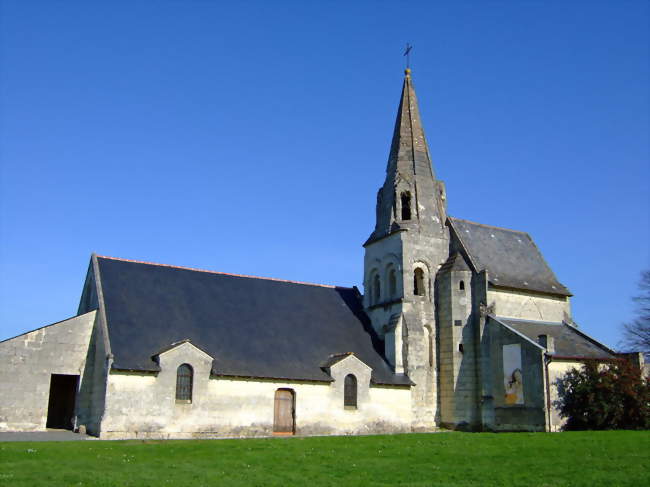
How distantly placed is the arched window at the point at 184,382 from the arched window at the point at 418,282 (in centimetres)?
1373

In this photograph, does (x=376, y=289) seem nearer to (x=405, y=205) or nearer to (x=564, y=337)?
(x=405, y=205)

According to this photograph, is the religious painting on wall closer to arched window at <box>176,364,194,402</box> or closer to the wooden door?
the wooden door

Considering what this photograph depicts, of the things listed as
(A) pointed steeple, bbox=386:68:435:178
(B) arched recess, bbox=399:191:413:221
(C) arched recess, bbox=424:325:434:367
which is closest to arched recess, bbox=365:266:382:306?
(B) arched recess, bbox=399:191:413:221

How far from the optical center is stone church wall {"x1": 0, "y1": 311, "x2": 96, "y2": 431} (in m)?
27.7

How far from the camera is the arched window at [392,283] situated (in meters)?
36.3

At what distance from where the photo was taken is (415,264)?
3594 cm

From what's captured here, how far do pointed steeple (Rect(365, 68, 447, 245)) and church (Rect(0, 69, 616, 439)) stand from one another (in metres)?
0.09

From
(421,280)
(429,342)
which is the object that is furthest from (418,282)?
(429,342)

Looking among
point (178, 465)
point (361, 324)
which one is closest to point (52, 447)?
point (178, 465)

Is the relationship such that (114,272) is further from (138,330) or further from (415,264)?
(415,264)

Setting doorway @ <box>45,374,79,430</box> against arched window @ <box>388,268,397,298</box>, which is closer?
doorway @ <box>45,374,79,430</box>

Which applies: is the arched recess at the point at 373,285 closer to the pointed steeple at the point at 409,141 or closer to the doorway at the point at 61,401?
the pointed steeple at the point at 409,141

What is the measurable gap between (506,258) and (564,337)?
18.5ft

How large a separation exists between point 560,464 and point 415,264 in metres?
19.1
